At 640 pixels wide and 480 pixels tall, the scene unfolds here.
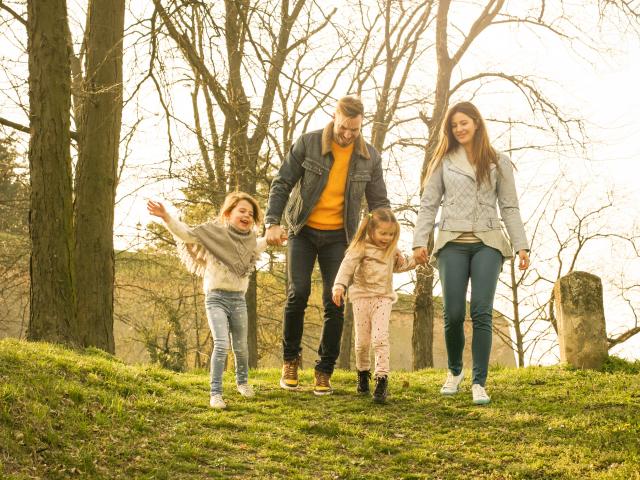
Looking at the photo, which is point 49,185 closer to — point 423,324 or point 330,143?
point 330,143

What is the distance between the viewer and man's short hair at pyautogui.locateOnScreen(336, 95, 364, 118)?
590 cm

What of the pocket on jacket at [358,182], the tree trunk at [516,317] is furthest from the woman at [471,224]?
the tree trunk at [516,317]

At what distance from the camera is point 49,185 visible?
290 inches

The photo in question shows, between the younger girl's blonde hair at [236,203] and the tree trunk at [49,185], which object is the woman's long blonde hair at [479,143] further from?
the tree trunk at [49,185]

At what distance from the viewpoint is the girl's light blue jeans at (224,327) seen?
19.4 ft

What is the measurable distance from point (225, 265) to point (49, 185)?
2.44 metres

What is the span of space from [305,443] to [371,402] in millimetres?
1242

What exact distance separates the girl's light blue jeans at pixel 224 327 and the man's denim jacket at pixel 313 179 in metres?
0.76

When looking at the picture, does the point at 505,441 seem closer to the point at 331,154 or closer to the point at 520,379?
the point at 520,379

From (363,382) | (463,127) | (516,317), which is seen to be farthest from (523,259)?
A: (516,317)

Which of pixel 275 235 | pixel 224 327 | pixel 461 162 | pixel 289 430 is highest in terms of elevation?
pixel 461 162

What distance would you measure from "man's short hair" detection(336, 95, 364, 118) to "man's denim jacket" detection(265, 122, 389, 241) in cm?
34

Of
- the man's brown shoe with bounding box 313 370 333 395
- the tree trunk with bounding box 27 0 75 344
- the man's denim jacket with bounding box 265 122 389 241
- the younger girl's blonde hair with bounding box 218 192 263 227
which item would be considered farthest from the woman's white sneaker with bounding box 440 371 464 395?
the tree trunk with bounding box 27 0 75 344

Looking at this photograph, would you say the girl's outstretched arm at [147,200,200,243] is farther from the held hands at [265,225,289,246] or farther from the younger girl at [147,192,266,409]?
the held hands at [265,225,289,246]
